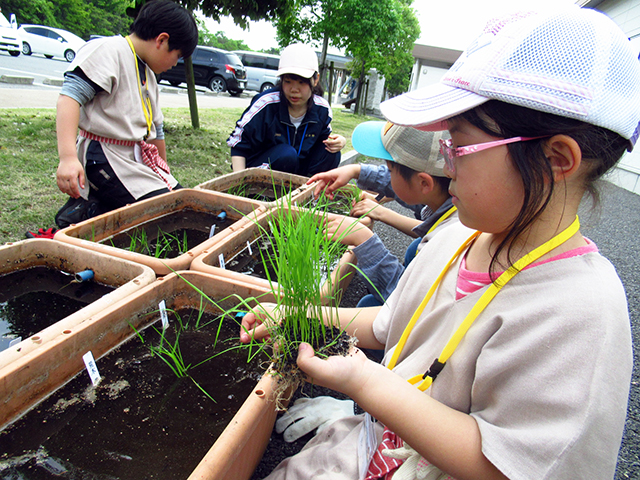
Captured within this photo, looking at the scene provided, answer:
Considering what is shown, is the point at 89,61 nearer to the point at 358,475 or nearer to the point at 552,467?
the point at 358,475

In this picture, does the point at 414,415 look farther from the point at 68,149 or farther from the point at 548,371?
the point at 68,149

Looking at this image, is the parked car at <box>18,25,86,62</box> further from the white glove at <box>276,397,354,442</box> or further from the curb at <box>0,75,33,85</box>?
the white glove at <box>276,397,354,442</box>

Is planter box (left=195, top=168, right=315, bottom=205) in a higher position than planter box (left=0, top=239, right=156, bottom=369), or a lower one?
lower

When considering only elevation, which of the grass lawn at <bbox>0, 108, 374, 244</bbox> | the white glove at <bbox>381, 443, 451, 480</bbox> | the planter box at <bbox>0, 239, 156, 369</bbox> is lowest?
the grass lawn at <bbox>0, 108, 374, 244</bbox>

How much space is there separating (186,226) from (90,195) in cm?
63

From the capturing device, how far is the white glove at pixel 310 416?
4.70 feet

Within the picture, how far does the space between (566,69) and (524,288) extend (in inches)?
15.7

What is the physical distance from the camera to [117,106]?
7.71 ft

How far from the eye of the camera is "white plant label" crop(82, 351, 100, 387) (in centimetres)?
125

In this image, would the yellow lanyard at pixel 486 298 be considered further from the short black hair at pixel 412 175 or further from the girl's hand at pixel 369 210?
the girl's hand at pixel 369 210

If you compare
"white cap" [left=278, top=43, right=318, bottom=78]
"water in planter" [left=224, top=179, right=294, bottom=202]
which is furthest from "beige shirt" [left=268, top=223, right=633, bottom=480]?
"white cap" [left=278, top=43, right=318, bottom=78]

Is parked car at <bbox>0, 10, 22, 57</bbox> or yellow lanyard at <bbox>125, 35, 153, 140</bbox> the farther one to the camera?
parked car at <bbox>0, 10, 22, 57</bbox>

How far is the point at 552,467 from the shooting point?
25.2 inches

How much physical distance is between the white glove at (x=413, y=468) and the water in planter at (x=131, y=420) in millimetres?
581
